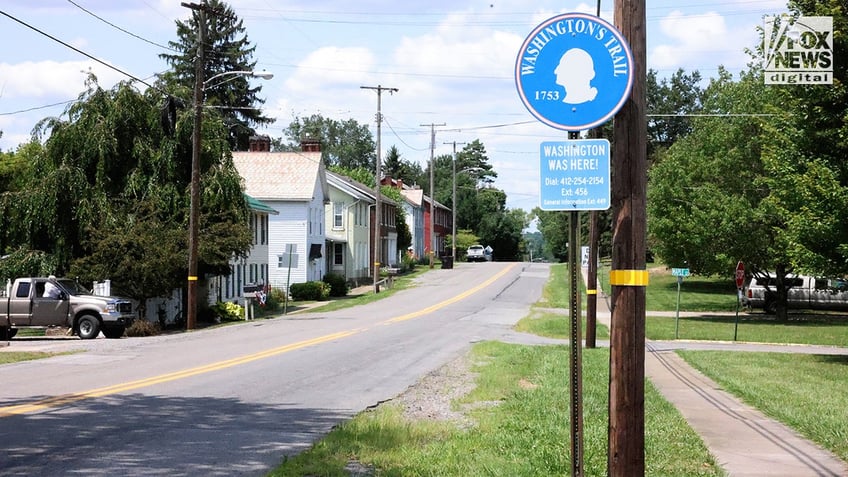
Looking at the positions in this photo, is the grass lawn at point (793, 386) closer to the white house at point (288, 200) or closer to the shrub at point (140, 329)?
the shrub at point (140, 329)

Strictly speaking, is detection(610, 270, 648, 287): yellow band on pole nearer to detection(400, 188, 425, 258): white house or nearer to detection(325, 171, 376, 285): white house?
detection(325, 171, 376, 285): white house

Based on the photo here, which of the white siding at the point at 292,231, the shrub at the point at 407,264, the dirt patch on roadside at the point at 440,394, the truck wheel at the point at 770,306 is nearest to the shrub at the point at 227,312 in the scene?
the white siding at the point at 292,231

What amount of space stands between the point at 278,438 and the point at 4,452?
2.79m

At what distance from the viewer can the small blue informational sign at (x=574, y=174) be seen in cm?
550

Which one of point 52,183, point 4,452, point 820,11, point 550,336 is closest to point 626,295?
point 4,452

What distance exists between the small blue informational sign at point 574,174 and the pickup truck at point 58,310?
23.6m

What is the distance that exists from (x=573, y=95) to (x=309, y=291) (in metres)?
47.3

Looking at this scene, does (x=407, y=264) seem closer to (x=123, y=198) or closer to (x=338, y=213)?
(x=338, y=213)

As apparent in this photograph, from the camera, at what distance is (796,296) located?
50.2 meters

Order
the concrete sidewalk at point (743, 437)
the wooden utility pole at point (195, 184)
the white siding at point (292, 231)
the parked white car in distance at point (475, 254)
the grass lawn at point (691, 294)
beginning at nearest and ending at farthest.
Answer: the concrete sidewalk at point (743, 437) < the wooden utility pole at point (195, 184) < the grass lawn at point (691, 294) < the white siding at point (292, 231) < the parked white car in distance at point (475, 254)

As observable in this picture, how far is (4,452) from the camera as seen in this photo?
8977mm

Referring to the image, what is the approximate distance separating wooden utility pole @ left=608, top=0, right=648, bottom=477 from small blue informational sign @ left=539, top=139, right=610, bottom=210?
595mm

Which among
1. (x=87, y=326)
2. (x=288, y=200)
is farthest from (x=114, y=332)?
(x=288, y=200)

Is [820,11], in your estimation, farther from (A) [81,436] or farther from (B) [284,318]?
(B) [284,318]
